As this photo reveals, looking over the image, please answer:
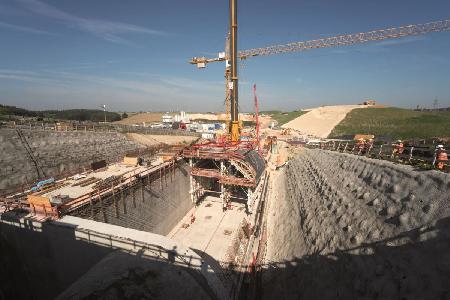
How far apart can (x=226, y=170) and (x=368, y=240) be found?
18617 millimetres

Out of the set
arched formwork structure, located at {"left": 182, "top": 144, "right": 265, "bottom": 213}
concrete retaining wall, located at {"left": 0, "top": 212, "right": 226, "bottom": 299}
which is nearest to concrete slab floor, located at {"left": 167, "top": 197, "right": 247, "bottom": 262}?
arched formwork structure, located at {"left": 182, "top": 144, "right": 265, "bottom": 213}

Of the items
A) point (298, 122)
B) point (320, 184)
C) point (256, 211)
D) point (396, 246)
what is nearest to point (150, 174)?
point (256, 211)

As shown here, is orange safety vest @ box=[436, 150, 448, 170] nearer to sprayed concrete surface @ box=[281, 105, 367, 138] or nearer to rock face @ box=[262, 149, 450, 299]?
rock face @ box=[262, 149, 450, 299]

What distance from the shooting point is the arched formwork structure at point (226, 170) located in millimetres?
25828

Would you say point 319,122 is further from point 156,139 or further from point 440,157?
point 440,157

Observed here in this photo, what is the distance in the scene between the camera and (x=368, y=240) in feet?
32.9

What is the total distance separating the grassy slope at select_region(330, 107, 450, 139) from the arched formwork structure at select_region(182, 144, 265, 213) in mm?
38899

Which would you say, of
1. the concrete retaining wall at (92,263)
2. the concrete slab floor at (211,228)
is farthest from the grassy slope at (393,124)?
the concrete retaining wall at (92,263)

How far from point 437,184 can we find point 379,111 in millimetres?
96031

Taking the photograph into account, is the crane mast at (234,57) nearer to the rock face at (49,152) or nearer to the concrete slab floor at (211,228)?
the concrete slab floor at (211,228)

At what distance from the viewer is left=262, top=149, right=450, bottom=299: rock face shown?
745cm

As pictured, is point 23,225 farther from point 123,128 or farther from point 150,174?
point 123,128

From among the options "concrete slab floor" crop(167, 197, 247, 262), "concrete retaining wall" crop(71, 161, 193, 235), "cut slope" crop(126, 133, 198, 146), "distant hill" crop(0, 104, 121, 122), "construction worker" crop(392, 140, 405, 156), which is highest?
"distant hill" crop(0, 104, 121, 122)

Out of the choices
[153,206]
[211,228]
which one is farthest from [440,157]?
[153,206]
